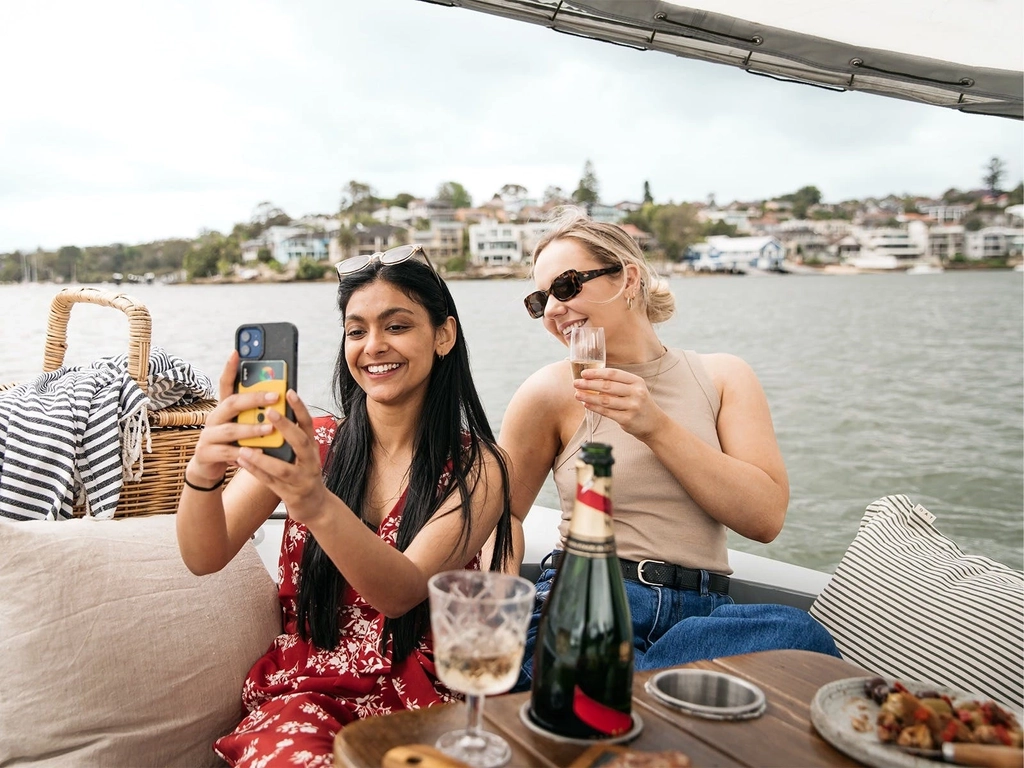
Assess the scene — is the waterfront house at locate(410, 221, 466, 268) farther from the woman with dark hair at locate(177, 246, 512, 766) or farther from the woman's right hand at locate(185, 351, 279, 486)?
the woman's right hand at locate(185, 351, 279, 486)

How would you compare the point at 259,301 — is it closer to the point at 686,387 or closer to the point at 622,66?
the point at 622,66

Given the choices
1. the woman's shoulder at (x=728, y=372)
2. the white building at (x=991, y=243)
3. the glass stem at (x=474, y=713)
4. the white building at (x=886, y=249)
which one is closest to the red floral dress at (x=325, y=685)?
the glass stem at (x=474, y=713)

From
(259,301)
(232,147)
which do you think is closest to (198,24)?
(232,147)

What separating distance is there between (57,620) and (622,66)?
39189mm

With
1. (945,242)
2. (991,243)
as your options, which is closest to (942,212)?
(945,242)

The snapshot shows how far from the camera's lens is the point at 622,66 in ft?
125

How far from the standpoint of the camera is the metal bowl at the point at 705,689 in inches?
49.3

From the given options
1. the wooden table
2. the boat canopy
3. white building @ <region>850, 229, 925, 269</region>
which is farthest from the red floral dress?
white building @ <region>850, 229, 925, 269</region>

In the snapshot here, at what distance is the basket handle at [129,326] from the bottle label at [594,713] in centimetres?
187

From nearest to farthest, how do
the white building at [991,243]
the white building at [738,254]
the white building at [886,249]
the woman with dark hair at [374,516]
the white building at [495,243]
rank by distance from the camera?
the woman with dark hair at [374,516] < the white building at [495,243] < the white building at [991,243] < the white building at [738,254] < the white building at [886,249]

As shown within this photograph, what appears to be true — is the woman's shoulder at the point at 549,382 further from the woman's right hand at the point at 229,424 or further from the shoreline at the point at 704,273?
the shoreline at the point at 704,273

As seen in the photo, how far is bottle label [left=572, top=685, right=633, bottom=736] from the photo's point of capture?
3.59 ft

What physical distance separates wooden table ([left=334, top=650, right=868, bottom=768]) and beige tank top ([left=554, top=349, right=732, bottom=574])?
36.5 inches

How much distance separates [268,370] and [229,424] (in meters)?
0.09
